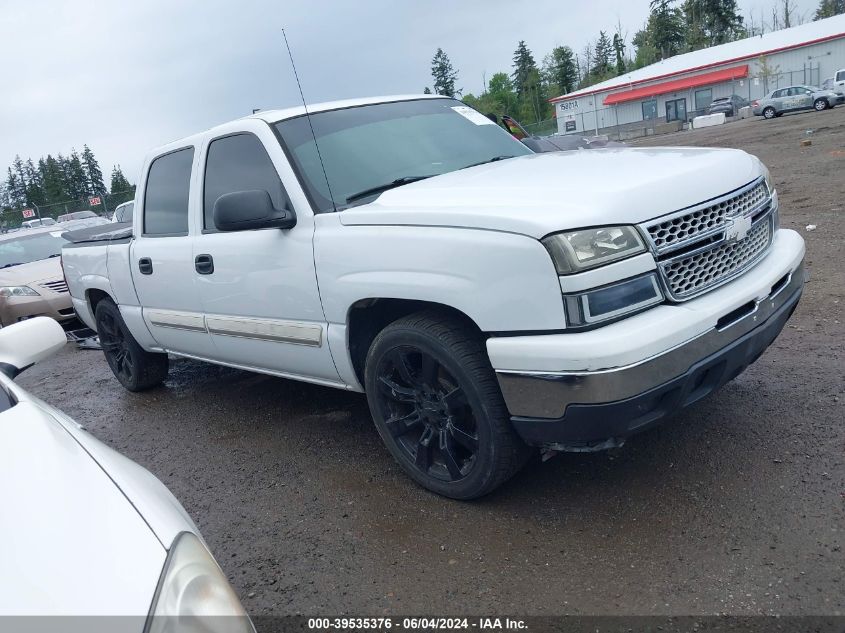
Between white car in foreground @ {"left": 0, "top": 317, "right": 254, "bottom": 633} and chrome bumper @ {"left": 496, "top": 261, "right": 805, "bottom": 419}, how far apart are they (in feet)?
4.28

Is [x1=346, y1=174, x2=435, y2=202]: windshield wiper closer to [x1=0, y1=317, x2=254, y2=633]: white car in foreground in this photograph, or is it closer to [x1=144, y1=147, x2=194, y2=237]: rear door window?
[x1=144, y1=147, x2=194, y2=237]: rear door window

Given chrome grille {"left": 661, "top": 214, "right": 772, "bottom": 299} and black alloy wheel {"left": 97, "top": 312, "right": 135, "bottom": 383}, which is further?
black alloy wheel {"left": 97, "top": 312, "right": 135, "bottom": 383}

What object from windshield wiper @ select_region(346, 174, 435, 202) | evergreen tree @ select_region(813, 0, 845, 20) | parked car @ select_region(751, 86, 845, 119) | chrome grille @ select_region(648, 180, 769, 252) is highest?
windshield wiper @ select_region(346, 174, 435, 202)

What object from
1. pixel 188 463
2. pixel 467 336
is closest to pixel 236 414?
pixel 188 463

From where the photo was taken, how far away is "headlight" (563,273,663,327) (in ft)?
8.50

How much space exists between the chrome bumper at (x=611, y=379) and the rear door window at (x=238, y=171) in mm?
1751

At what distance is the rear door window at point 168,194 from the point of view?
470 cm

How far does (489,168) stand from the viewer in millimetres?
3766

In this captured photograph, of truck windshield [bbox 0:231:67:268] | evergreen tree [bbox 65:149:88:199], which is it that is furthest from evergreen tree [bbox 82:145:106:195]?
truck windshield [bbox 0:231:67:268]

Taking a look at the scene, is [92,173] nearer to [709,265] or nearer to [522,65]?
[522,65]

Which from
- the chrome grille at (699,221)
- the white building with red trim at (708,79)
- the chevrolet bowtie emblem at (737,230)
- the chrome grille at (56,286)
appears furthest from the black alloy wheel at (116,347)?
the white building with red trim at (708,79)

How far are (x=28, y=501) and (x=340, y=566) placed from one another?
5.18 feet

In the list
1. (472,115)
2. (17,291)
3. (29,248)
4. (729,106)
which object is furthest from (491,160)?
(729,106)

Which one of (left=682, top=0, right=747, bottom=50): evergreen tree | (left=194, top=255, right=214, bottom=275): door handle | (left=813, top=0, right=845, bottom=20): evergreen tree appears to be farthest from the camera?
(left=813, top=0, right=845, bottom=20): evergreen tree
